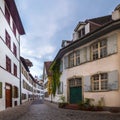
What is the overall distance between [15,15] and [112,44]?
50.4 feet

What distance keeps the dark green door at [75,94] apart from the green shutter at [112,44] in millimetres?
6328

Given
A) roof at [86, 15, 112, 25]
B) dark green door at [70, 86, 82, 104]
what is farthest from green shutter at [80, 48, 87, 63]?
roof at [86, 15, 112, 25]

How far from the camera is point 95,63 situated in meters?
23.8

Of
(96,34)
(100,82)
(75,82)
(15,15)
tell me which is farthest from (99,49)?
(15,15)

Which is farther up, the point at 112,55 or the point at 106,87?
the point at 112,55

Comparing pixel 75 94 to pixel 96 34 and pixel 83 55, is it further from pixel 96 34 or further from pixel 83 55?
pixel 96 34

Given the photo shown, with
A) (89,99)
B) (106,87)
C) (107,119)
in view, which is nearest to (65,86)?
(89,99)

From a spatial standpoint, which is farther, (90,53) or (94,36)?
(90,53)

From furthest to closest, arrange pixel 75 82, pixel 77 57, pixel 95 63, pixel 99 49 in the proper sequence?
pixel 75 82 → pixel 77 57 → pixel 95 63 → pixel 99 49

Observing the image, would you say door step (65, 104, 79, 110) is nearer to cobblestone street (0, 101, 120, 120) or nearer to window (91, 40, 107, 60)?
cobblestone street (0, 101, 120, 120)

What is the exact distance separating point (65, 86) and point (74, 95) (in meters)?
2.38

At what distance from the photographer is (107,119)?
1455cm

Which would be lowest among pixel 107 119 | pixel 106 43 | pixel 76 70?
pixel 107 119

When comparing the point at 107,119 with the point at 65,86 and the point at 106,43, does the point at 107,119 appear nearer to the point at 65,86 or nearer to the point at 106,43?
the point at 106,43
